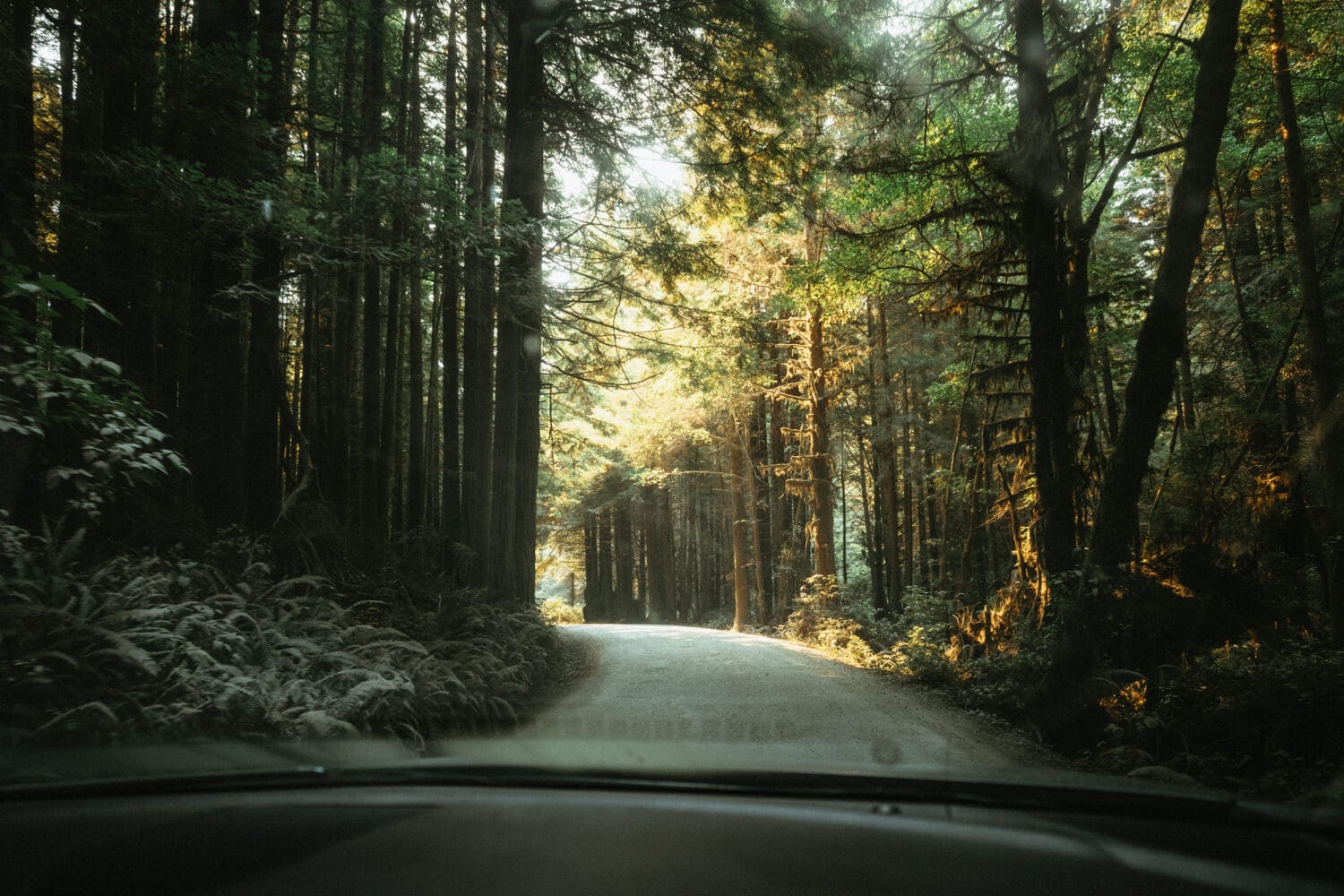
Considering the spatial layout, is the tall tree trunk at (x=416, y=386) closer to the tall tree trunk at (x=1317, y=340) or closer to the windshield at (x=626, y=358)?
the windshield at (x=626, y=358)

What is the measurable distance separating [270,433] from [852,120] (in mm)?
9812

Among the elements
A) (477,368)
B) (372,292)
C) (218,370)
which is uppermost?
(372,292)

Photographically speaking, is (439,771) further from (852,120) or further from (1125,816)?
(852,120)

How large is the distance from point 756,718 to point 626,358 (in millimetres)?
8543

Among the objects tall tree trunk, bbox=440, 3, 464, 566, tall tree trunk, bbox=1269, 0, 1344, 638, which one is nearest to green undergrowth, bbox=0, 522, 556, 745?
tall tree trunk, bbox=440, 3, 464, 566

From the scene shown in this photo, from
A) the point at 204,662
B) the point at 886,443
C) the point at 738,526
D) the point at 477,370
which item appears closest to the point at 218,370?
the point at 477,370

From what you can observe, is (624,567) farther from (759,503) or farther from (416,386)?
(416,386)

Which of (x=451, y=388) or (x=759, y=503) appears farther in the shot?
(x=759, y=503)

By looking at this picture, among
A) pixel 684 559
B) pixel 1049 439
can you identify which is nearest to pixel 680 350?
pixel 1049 439

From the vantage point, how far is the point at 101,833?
2.14 m

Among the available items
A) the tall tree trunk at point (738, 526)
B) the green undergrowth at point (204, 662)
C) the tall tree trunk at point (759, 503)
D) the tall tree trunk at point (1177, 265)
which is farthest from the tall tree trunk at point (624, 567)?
the tall tree trunk at point (1177, 265)

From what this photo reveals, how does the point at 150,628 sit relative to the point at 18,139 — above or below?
below

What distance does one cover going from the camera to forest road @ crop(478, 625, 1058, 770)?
2850 mm

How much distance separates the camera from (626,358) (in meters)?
14.5
